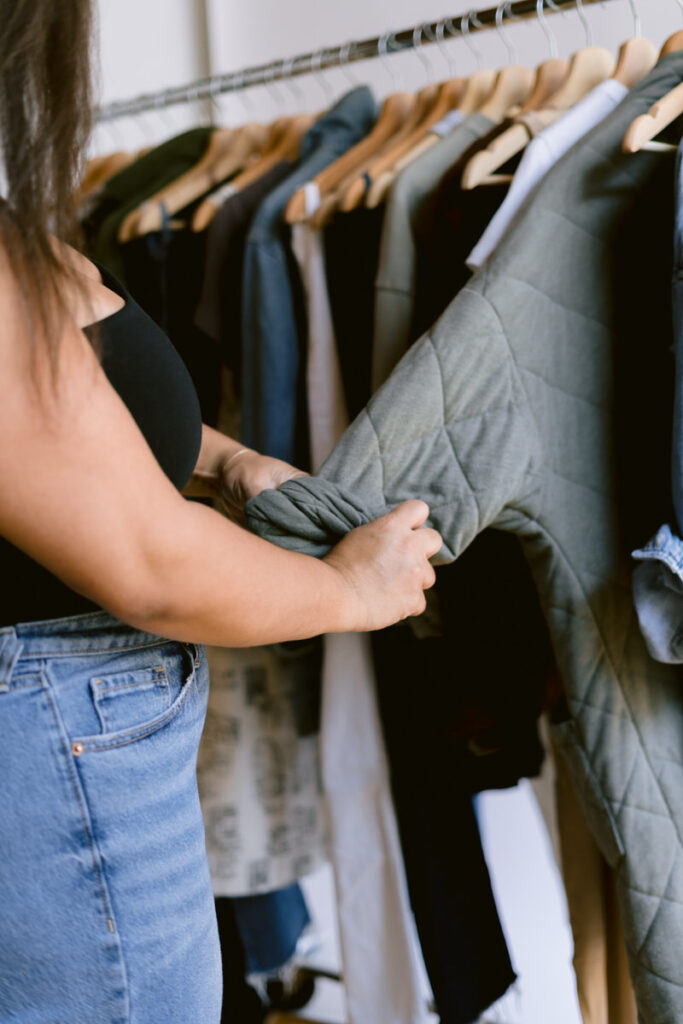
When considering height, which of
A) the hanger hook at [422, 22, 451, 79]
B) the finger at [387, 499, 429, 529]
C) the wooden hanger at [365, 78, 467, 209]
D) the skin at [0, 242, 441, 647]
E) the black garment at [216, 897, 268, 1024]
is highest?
the hanger hook at [422, 22, 451, 79]

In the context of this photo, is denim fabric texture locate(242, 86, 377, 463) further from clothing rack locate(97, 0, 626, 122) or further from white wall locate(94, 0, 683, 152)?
white wall locate(94, 0, 683, 152)

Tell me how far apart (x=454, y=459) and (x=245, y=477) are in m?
0.18

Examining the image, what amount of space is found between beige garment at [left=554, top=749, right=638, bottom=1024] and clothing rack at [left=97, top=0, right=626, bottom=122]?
795 millimetres

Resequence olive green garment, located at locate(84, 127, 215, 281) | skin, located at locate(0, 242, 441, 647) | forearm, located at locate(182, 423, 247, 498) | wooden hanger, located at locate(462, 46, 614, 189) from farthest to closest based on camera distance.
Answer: olive green garment, located at locate(84, 127, 215, 281)
wooden hanger, located at locate(462, 46, 614, 189)
forearm, located at locate(182, 423, 247, 498)
skin, located at locate(0, 242, 441, 647)

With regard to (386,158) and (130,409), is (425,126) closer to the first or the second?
(386,158)

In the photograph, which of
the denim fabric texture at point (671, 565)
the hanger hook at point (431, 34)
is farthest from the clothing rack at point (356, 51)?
the denim fabric texture at point (671, 565)

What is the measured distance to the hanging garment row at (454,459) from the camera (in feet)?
2.61

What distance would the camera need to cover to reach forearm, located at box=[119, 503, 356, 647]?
0.54 m

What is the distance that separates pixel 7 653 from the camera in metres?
0.58

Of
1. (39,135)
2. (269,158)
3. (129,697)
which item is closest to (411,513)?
(129,697)

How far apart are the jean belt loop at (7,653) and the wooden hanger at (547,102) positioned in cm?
61

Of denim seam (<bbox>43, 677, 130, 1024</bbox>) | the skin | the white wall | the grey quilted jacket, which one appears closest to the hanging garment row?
the grey quilted jacket

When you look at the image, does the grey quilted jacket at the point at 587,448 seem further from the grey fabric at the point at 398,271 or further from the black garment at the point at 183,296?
the black garment at the point at 183,296

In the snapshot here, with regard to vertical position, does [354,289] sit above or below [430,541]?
above
